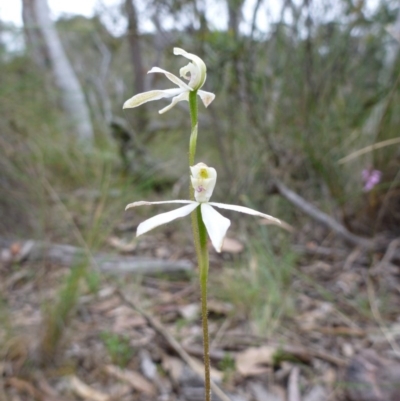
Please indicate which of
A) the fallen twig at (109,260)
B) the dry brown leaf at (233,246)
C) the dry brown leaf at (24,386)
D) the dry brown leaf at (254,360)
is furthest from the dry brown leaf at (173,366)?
the dry brown leaf at (233,246)

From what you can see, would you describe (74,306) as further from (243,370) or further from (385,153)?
(385,153)

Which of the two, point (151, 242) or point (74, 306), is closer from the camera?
point (74, 306)

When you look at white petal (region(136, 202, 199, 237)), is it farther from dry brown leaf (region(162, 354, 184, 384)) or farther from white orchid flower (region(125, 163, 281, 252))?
dry brown leaf (region(162, 354, 184, 384))

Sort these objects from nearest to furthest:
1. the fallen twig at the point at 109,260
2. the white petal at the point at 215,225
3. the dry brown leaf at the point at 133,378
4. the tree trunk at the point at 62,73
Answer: the white petal at the point at 215,225 → the dry brown leaf at the point at 133,378 → the fallen twig at the point at 109,260 → the tree trunk at the point at 62,73

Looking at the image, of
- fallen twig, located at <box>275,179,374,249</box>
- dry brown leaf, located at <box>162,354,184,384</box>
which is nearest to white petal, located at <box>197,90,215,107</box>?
dry brown leaf, located at <box>162,354,184,384</box>

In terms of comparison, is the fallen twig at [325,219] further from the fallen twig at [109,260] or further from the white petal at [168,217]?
the white petal at [168,217]

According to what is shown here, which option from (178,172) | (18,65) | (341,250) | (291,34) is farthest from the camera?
(178,172)

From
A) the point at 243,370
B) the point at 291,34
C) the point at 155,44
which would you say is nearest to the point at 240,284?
the point at 243,370
